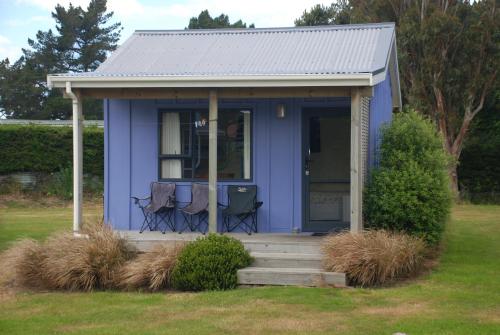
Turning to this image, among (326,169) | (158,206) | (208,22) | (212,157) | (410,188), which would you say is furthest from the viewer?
(208,22)

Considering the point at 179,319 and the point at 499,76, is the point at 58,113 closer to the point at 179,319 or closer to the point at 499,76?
the point at 499,76

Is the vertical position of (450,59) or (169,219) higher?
(450,59)

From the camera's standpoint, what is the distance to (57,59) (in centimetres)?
4100

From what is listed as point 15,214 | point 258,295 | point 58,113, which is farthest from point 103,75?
point 58,113

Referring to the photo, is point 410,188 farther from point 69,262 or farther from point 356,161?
point 69,262

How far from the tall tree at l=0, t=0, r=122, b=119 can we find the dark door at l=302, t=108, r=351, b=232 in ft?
92.8

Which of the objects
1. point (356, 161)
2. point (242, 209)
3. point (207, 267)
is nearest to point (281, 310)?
point (207, 267)

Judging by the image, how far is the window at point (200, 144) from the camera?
1152cm

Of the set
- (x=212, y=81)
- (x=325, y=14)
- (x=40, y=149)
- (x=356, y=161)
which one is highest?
(x=325, y=14)

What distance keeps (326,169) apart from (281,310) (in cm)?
470

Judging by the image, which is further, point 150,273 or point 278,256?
point 278,256

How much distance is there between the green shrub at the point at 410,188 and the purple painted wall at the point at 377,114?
767mm

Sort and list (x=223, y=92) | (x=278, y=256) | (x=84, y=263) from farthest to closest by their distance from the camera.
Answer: (x=223, y=92), (x=278, y=256), (x=84, y=263)

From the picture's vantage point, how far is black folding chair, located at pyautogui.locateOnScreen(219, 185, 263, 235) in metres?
11.2
